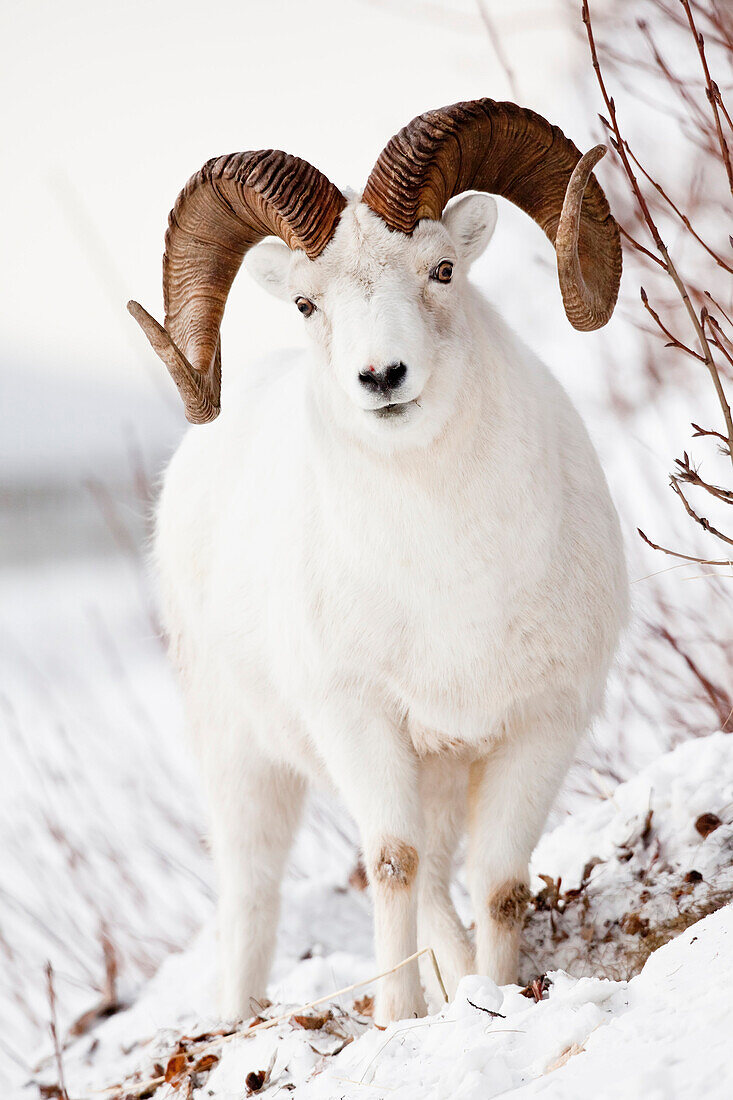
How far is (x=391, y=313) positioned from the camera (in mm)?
3082

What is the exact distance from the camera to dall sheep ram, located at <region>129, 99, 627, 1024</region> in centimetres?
324

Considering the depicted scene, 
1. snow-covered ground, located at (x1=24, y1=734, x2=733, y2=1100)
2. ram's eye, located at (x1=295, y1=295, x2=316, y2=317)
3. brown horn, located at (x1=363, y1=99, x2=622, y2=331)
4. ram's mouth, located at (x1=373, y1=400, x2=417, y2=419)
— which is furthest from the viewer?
ram's eye, located at (x1=295, y1=295, x2=316, y2=317)

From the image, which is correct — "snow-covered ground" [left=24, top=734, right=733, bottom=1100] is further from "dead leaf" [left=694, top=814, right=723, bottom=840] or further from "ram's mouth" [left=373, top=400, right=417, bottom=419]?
"ram's mouth" [left=373, top=400, right=417, bottom=419]

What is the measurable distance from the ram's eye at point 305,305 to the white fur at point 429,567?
0.13 ft

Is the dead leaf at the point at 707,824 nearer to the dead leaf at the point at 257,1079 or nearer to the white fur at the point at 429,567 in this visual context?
the white fur at the point at 429,567

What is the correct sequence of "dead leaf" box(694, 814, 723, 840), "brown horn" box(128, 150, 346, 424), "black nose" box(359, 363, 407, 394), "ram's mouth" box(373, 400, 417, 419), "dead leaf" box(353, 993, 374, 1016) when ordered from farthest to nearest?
1. "dead leaf" box(353, 993, 374, 1016)
2. "dead leaf" box(694, 814, 723, 840)
3. "brown horn" box(128, 150, 346, 424)
4. "ram's mouth" box(373, 400, 417, 419)
5. "black nose" box(359, 363, 407, 394)

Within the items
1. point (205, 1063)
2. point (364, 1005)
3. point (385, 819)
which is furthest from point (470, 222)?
point (364, 1005)

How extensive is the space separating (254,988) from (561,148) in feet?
10.5

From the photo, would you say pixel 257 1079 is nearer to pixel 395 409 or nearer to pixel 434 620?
pixel 434 620

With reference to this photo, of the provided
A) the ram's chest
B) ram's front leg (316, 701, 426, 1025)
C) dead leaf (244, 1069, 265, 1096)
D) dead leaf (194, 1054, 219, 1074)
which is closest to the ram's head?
the ram's chest

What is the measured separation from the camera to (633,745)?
613 cm

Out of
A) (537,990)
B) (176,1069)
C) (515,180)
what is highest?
(515,180)

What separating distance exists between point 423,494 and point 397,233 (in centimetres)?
73

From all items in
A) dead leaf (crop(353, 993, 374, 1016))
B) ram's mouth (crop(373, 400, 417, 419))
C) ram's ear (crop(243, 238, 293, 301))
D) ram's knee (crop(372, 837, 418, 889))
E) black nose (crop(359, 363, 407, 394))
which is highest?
ram's ear (crop(243, 238, 293, 301))
